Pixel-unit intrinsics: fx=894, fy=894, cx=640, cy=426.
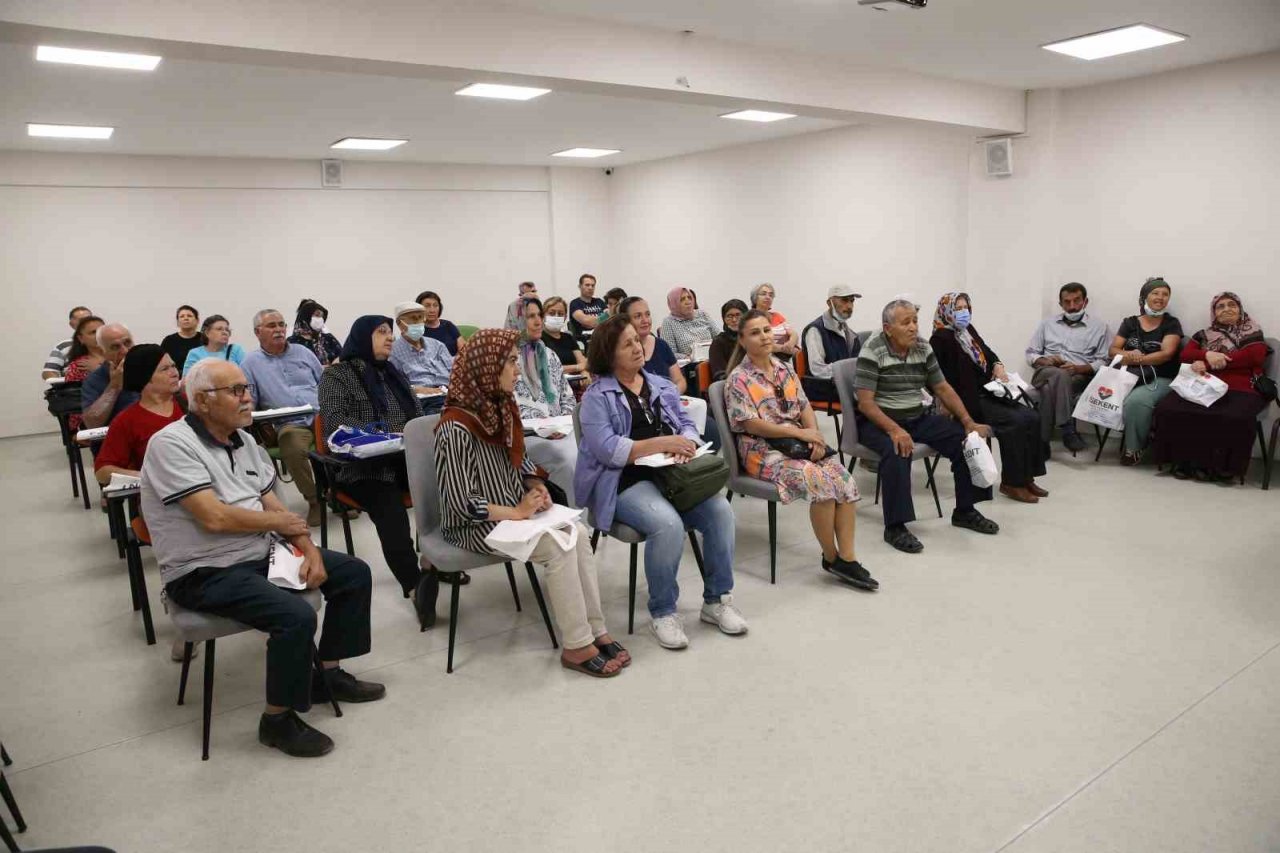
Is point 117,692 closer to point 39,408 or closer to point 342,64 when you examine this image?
point 342,64

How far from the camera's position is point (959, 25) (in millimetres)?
4914

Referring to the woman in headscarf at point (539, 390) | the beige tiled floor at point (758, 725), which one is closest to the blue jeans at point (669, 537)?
the beige tiled floor at point (758, 725)

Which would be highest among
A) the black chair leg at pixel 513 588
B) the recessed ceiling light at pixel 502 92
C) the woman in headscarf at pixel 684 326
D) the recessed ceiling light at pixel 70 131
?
the recessed ceiling light at pixel 70 131

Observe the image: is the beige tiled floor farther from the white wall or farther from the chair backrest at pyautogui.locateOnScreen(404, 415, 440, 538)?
the white wall

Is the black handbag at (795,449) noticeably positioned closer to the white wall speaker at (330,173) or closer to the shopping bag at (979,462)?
the shopping bag at (979,462)

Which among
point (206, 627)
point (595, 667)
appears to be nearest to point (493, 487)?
point (595, 667)

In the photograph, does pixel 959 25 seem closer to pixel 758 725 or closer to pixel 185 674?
pixel 758 725

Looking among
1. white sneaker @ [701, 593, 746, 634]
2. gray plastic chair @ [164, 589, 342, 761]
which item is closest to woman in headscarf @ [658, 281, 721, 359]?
white sneaker @ [701, 593, 746, 634]

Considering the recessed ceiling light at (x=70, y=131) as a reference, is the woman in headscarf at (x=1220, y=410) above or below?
below

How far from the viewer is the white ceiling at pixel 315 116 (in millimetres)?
5699

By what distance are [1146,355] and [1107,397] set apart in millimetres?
519

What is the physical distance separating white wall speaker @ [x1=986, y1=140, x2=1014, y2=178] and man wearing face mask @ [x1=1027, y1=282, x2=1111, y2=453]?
1082 mm

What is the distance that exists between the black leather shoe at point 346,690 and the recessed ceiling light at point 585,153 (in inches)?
313

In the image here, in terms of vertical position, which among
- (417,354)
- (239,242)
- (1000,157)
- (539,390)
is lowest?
(539,390)
